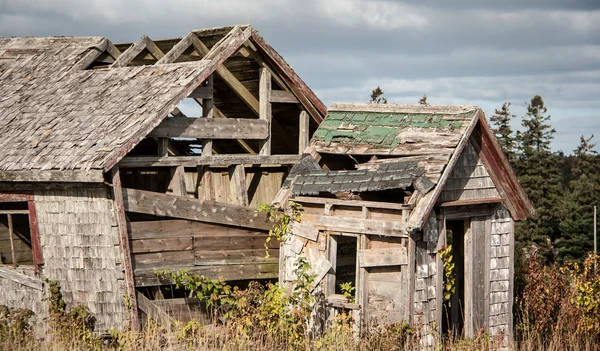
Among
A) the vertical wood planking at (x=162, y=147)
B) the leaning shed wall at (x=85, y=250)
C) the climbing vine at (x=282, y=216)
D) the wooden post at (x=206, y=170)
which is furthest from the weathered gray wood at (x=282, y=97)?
the leaning shed wall at (x=85, y=250)

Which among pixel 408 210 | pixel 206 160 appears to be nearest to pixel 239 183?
pixel 206 160

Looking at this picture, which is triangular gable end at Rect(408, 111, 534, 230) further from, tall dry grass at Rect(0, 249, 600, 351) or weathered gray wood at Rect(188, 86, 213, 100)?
weathered gray wood at Rect(188, 86, 213, 100)

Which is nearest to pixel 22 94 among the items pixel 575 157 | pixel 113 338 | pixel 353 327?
pixel 113 338

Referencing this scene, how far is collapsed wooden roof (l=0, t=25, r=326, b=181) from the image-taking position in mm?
13062

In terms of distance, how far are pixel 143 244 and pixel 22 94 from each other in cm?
498

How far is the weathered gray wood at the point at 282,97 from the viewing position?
1549 cm

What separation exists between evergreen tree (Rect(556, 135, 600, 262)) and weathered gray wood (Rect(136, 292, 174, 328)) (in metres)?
44.4

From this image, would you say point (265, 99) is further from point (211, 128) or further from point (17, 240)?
point (17, 240)

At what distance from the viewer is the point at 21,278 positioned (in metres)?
14.5

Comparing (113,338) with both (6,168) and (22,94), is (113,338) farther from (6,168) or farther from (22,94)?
(22,94)

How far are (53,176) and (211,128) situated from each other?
2.83 metres

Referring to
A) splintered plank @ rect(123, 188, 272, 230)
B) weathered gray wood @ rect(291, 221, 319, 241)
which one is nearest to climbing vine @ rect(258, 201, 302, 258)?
weathered gray wood @ rect(291, 221, 319, 241)

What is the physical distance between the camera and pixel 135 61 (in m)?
16.6

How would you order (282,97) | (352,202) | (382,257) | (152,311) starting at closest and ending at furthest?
(382,257)
(352,202)
(152,311)
(282,97)
